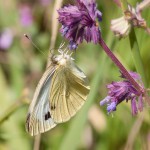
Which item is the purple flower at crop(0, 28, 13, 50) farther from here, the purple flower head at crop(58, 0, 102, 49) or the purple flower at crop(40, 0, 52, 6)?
the purple flower head at crop(58, 0, 102, 49)

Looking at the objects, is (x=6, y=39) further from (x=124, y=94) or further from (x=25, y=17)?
(x=124, y=94)

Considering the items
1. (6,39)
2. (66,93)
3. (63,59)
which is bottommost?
(66,93)

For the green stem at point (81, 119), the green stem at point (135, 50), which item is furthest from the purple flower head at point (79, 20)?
the green stem at point (81, 119)

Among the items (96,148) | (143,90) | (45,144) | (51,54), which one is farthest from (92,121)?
(143,90)

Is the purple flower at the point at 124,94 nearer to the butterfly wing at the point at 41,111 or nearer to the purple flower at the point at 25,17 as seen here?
the butterfly wing at the point at 41,111

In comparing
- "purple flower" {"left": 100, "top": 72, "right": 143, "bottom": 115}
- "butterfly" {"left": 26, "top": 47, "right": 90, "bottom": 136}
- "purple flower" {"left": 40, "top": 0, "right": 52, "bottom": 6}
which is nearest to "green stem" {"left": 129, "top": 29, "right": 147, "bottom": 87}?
"purple flower" {"left": 100, "top": 72, "right": 143, "bottom": 115}

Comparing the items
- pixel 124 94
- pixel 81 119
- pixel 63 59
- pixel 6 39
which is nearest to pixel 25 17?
pixel 6 39
